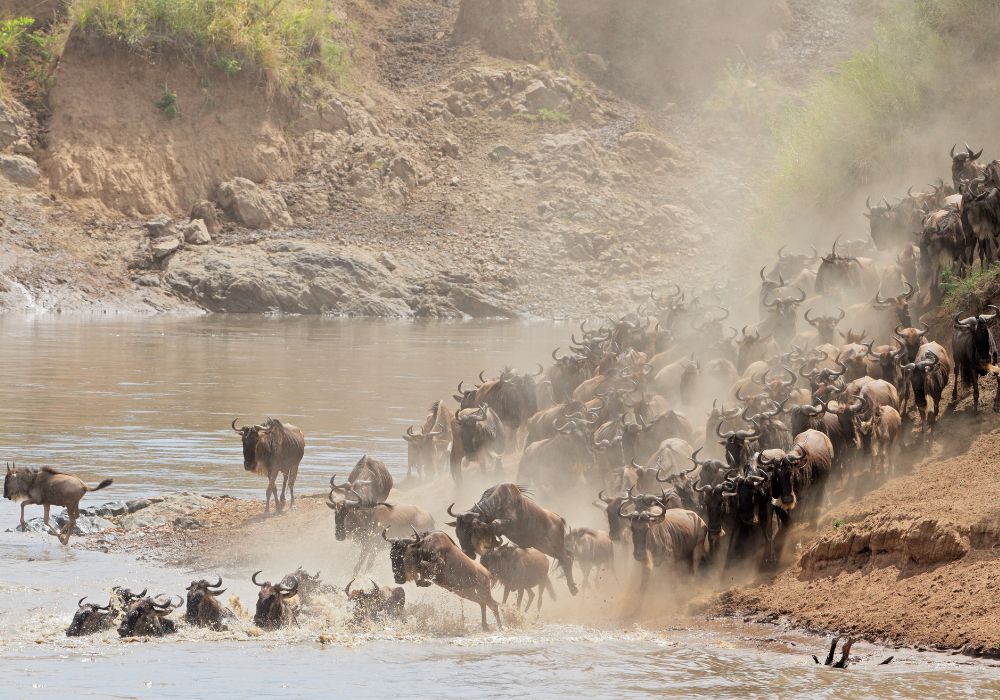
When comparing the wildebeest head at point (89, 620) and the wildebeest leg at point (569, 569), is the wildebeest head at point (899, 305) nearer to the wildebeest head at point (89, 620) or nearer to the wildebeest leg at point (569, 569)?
the wildebeest leg at point (569, 569)

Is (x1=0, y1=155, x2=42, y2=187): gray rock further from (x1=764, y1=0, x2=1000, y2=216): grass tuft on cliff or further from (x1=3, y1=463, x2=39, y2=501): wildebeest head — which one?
(x1=3, y1=463, x2=39, y2=501): wildebeest head

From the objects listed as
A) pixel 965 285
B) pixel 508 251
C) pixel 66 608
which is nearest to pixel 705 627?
pixel 66 608

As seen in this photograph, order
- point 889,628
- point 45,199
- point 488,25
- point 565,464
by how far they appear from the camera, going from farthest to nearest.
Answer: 1. point 488,25
2. point 45,199
3. point 565,464
4. point 889,628

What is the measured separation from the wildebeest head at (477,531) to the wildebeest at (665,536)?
45.1 inches

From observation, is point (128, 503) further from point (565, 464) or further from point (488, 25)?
point (488, 25)

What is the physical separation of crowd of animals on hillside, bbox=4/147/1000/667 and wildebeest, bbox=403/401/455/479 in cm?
3

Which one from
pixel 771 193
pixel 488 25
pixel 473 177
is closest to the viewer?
pixel 771 193

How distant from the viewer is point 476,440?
16125mm

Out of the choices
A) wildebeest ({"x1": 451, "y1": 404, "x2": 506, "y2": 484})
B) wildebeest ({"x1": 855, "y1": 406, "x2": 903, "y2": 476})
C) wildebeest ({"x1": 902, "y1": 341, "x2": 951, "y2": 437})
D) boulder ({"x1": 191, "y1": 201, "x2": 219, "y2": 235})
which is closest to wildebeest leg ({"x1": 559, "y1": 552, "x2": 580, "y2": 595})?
wildebeest ({"x1": 855, "y1": 406, "x2": 903, "y2": 476})

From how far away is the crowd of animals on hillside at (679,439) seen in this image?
458 inches

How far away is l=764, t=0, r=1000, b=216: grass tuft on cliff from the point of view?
93.6ft

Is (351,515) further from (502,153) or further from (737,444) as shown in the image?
(502,153)

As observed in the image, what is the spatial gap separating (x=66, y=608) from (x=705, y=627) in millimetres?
5325

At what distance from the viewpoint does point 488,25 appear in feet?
204
